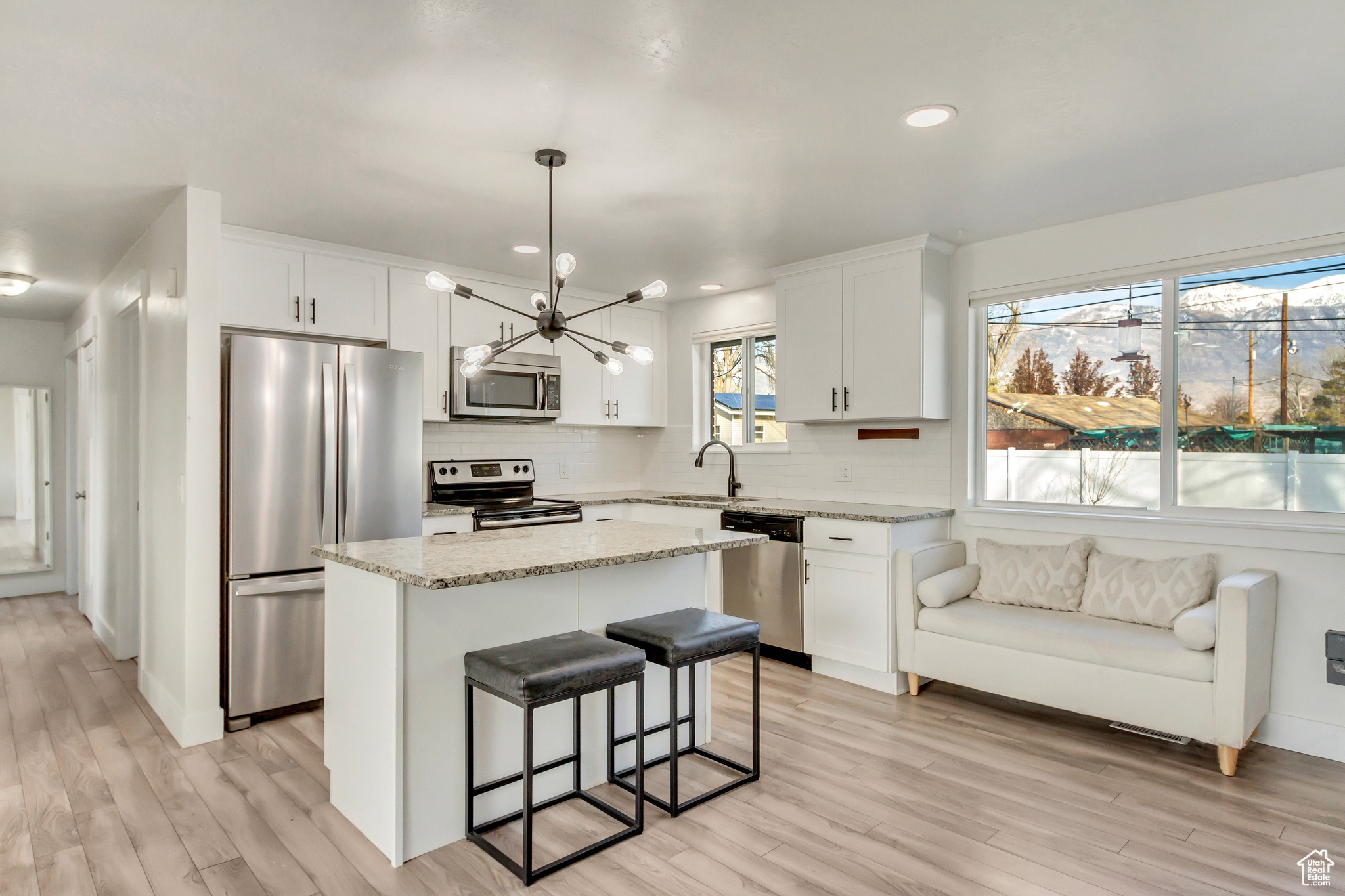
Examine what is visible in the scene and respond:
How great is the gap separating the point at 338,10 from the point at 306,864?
238cm

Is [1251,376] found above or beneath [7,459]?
above

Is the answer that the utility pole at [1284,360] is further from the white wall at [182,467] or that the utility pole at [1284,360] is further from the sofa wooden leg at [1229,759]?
the white wall at [182,467]

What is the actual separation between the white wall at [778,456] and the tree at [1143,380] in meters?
0.91

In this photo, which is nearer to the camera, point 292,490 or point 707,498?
point 292,490

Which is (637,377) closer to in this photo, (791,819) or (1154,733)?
(791,819)

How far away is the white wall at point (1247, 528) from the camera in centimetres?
309

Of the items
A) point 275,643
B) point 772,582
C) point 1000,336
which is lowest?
point 275,643

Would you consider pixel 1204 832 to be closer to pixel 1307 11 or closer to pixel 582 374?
pixel 1307 11

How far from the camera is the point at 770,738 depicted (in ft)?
10.6

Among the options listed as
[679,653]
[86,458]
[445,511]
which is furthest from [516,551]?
[86,458]

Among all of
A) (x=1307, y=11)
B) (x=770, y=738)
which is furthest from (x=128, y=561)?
(x=1307, y=11)

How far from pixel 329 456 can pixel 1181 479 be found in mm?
4006

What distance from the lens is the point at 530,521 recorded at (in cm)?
451

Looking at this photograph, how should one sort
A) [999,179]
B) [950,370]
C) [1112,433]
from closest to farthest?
1. [999,179]
2. [1112,433]
3. [950,370]
